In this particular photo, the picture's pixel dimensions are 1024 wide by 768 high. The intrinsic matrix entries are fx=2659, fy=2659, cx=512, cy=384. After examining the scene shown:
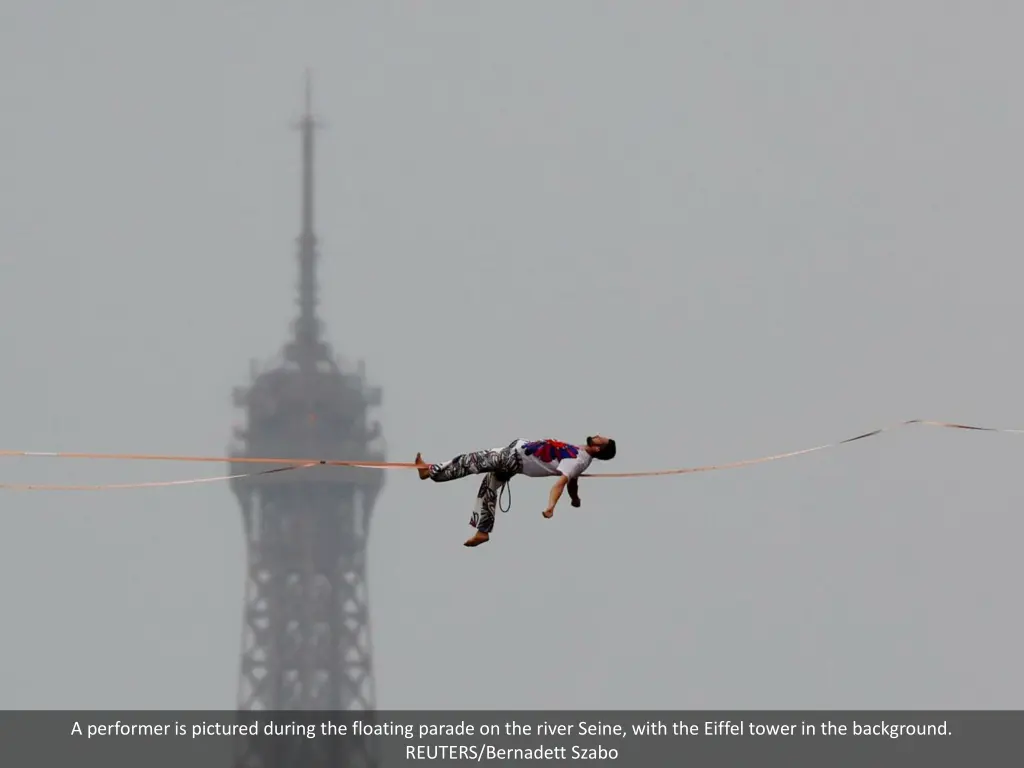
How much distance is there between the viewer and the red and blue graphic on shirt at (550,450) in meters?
57.7

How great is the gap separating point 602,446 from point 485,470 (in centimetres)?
333

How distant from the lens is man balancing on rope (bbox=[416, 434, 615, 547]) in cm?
5741

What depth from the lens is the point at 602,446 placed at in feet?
187

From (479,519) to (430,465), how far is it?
1.73 m

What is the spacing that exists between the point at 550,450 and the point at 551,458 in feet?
0.61

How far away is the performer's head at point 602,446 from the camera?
56844 mm

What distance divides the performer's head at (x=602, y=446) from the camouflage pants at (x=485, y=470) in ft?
6.91

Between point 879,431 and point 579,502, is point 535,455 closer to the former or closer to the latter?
point 579,502

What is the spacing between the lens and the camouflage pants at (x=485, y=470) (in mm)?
58688

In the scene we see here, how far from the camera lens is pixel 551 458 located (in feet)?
190

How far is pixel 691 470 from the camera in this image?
60.3m

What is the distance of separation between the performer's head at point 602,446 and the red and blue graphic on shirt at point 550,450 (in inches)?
23.9

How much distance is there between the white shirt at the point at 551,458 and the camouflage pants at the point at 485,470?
0.75 feet

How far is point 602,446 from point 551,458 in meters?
1.46
